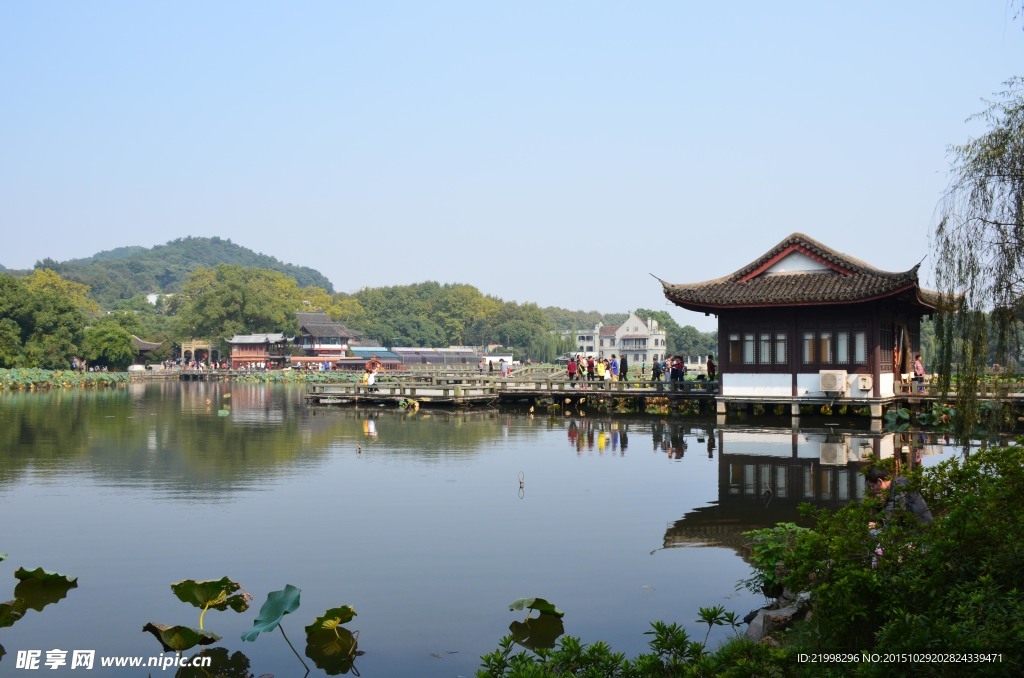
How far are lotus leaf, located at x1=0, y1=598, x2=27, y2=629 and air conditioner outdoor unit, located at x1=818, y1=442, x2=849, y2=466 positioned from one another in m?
14.7

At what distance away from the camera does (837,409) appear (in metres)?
29.5

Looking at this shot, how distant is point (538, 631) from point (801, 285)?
22161 mm

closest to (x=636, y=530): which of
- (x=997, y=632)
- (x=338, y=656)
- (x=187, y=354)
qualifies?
(x=338, y=656)

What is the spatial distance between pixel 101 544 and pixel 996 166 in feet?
38.4

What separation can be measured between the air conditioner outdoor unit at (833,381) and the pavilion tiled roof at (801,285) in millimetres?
2107

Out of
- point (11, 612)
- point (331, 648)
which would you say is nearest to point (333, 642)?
point (331, 648)

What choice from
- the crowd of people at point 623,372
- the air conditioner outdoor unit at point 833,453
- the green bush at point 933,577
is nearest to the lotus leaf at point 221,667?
the green bush at point 933,577

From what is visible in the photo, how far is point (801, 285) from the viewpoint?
93.4ft

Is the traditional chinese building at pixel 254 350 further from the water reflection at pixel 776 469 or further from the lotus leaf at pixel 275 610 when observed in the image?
the lotus leaf at pixel 275 610

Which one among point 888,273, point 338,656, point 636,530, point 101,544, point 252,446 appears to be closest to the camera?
point 338,656

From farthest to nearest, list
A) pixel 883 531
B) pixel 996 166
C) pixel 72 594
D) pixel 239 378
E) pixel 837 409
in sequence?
pixel 239 378 < pixel 837 409 < pixel 996 166 < pixel 72 594 < pixel 883 531

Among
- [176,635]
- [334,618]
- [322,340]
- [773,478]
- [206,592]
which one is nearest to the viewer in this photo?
[176,635]

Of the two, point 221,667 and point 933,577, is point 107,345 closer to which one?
point 221,667

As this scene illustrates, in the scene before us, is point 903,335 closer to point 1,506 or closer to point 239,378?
point 1,506
